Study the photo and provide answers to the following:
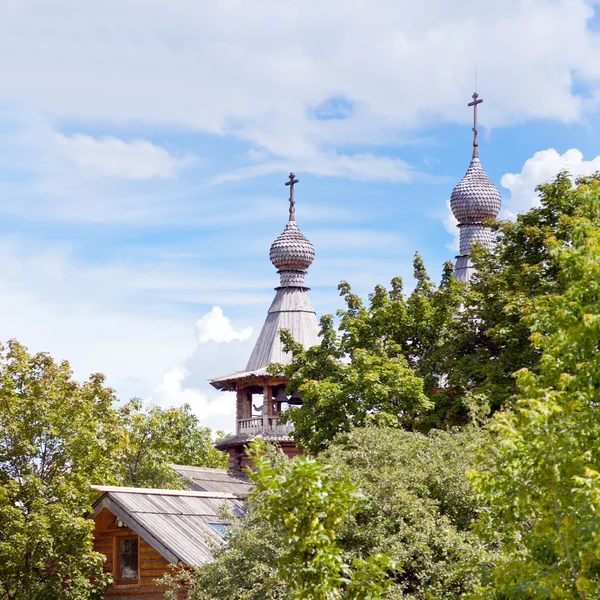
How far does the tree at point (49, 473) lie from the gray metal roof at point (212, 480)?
1026cm

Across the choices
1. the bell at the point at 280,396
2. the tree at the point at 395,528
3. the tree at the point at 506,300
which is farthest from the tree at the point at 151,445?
the tree at the point at 395,528

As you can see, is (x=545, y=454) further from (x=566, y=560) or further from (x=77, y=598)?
(x=77, y=598)

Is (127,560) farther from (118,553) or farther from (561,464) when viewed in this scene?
(561,464)

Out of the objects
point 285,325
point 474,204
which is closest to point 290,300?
point 285,325

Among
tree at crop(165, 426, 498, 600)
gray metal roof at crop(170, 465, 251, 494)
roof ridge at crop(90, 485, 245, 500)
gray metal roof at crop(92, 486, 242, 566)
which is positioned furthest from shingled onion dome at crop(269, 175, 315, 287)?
tree at crop(165, 426, 498, 600)

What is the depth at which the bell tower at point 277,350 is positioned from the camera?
166 feet

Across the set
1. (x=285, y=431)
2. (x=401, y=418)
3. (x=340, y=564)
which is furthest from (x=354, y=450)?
(x=285, y=431)

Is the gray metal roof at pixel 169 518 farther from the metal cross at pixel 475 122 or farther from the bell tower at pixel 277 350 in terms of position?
the metal cross at pixel 475 122

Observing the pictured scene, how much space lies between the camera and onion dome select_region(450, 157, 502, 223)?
195 ft

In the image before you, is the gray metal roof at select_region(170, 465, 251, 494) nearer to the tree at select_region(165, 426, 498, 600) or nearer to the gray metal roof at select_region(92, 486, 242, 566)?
the gray metal roof at select_region(92, 486, 242, 566)

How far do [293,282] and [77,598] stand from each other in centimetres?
2930

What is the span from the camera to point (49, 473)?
31016mm

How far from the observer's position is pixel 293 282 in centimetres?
5612

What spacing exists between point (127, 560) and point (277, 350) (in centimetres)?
2480
